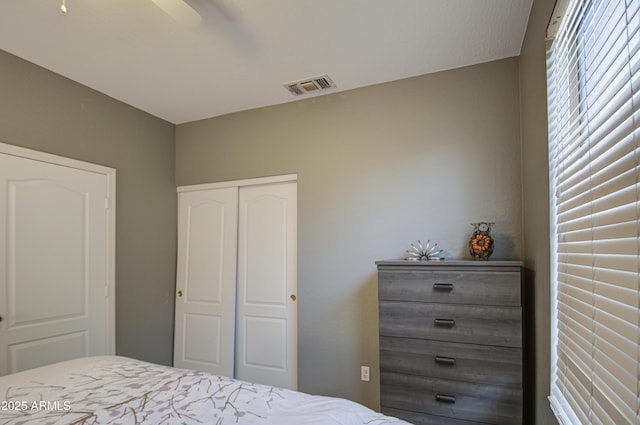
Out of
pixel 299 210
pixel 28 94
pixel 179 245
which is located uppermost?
pixel 28 94

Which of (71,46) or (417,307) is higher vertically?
(71,46)

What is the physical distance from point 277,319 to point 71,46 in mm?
2583

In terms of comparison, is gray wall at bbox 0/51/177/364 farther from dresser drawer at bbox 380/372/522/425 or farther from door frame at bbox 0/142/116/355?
dresser drawer at bbox 380/372/522/425

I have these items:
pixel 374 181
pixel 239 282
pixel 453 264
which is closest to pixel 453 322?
pixel 453 264

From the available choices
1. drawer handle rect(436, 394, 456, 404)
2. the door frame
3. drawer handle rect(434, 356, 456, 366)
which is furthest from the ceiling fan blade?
drawer handle rect(436, 394, 456, 404)

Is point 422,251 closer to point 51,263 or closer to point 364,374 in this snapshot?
point 364,374

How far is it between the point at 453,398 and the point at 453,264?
0.77 m

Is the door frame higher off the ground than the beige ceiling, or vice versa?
the beige ceiling

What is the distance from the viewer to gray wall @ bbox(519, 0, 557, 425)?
160cm

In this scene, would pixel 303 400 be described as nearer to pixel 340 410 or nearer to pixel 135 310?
pixel 340 410

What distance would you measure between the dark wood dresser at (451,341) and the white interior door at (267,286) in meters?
1.14

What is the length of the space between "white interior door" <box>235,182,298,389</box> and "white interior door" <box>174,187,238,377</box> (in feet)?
0.31

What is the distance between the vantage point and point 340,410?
51.1 inches

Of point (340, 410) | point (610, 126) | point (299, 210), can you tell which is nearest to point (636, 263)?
point (610, 126)
